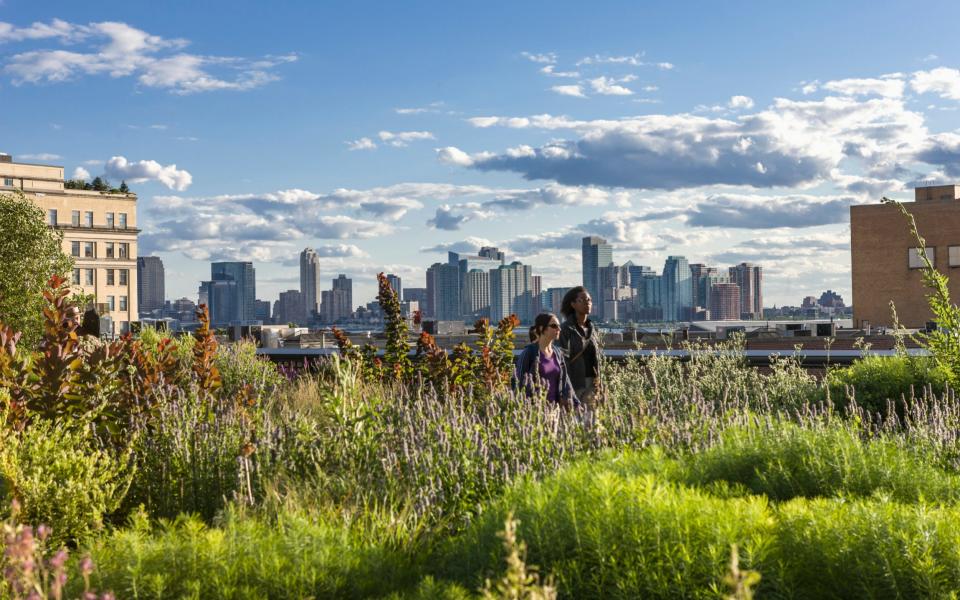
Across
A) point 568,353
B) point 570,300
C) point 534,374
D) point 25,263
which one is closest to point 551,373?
point 534,374

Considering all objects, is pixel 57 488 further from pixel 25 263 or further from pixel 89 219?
pixel 89 219

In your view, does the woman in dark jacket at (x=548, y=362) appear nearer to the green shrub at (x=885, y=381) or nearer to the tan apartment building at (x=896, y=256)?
the green shrub at (x=885, y=381)

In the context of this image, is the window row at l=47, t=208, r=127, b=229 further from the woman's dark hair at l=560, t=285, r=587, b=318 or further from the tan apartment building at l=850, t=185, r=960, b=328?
the woman's dark hair at l=560, t=285, r=587, b=318

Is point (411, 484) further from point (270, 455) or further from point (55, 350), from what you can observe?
point (55, 350)

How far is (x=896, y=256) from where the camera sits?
63656mm

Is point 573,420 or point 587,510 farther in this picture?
point 573,420

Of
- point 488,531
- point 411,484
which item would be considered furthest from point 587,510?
point 411,484

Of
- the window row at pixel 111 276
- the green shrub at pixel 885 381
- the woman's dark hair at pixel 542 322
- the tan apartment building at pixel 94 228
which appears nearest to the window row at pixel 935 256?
the green shrub at pixel 885 381

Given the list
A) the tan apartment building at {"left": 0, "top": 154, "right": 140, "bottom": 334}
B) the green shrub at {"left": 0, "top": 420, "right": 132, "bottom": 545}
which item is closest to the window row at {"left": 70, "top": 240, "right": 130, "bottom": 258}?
the tan apartment building at {"left": 0, "top": 154, "right": 140, "bottom": 334}

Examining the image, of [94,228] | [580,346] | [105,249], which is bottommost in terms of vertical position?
[580,346]

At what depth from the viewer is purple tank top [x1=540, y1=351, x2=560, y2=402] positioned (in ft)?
27.1

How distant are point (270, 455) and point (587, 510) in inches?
121

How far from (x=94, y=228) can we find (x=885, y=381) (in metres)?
106

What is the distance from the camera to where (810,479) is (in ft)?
16.6
